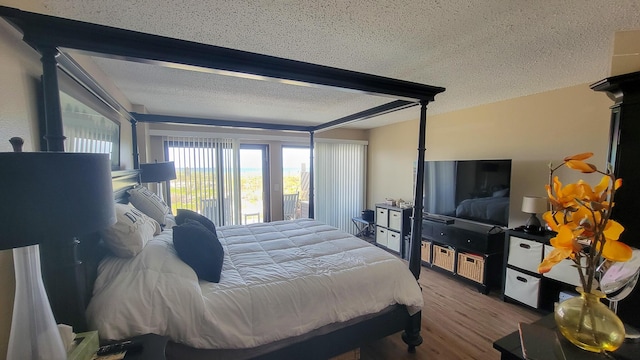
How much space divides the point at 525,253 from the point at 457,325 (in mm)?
1096

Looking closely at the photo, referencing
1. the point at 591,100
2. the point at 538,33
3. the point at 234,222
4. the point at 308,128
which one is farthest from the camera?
the point at 234,222

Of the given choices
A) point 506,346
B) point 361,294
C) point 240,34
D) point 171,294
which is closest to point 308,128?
point 240,34

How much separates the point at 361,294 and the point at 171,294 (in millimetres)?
1198

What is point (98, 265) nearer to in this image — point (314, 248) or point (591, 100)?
point (314, 248)

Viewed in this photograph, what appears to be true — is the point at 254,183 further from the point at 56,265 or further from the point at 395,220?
the point at 56,265

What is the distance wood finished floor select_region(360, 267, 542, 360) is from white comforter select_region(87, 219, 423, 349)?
1.52ft

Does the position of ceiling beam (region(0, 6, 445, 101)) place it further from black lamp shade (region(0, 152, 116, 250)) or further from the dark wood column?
the dark wood column

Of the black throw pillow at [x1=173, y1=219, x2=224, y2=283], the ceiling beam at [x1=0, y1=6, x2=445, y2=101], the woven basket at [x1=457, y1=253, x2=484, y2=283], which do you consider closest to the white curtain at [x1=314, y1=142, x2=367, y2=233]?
the woven basket at [x1=457, y1=253, x2=484, y2=283]

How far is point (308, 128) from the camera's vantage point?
4.01 meters

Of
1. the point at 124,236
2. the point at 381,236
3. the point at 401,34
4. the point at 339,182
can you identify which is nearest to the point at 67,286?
the point at 124,236

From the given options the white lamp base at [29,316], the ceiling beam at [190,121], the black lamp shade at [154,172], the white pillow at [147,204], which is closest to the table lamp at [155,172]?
the black lamp shade at [154,172]

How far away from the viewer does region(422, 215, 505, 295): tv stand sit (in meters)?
3.07

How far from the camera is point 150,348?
1092mm

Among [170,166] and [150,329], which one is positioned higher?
[170,166]
